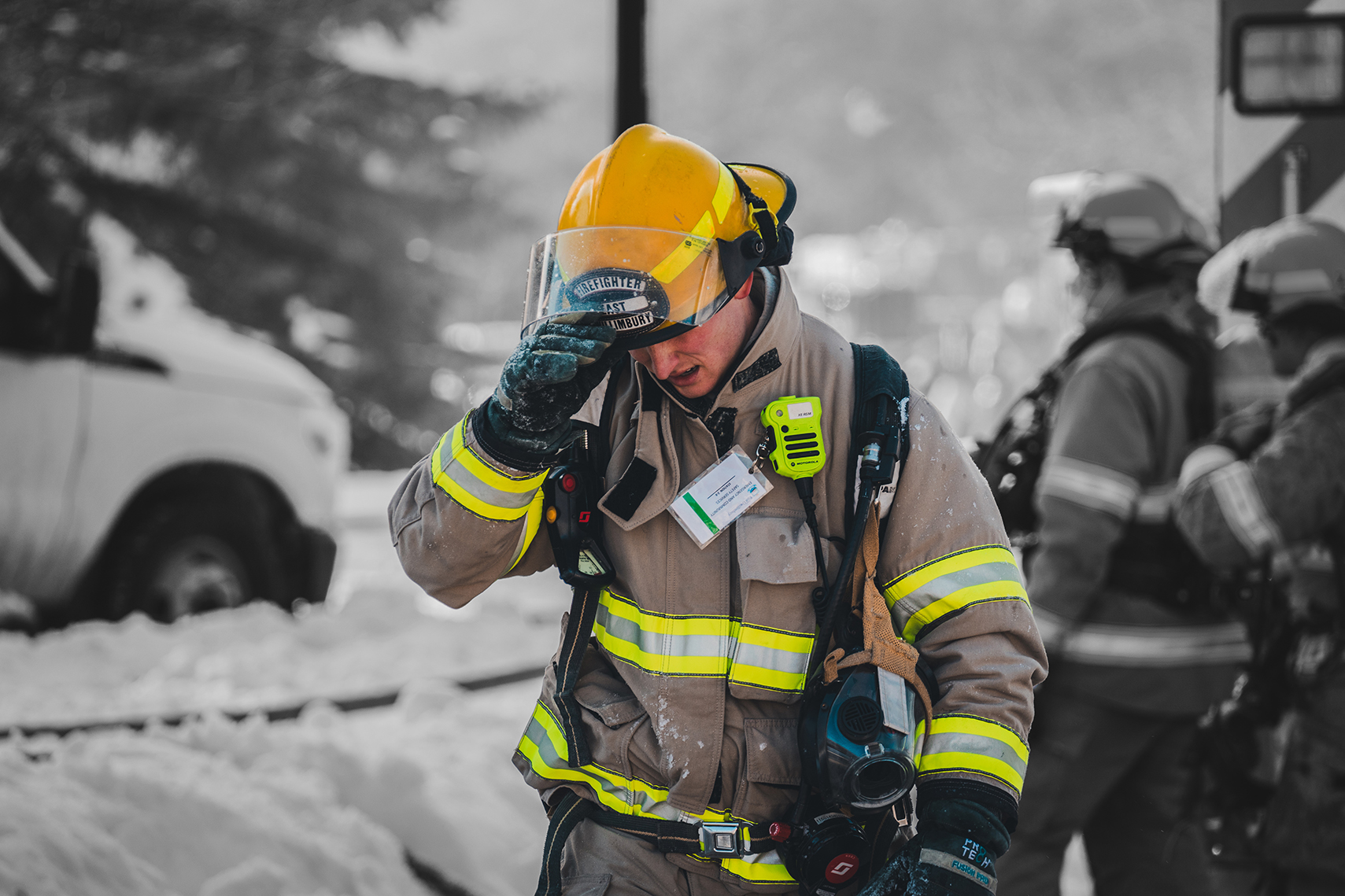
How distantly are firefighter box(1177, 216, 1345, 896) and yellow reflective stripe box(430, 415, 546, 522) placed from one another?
2056 millimetres

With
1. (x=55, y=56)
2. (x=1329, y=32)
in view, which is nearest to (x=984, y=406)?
(x=55, y=56)

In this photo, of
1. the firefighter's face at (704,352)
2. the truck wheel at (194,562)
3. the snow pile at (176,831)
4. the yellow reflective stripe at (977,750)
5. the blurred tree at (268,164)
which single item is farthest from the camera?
the blurred tree at (268,164)

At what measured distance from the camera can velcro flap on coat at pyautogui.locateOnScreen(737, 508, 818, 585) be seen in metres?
2.00

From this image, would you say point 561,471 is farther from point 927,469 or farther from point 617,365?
point 927,469

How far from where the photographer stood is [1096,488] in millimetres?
3299

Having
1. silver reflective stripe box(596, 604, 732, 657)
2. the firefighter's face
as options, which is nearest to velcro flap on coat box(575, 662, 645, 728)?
silver reflective stripe box(596, 604, 732, 657)

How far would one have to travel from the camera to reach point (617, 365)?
229 cm

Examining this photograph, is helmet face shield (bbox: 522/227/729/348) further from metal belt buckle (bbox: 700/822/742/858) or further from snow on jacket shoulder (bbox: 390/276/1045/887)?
metal belt buckle (bbox: 700/822/742/858)

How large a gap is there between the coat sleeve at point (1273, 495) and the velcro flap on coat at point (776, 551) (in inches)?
67.0

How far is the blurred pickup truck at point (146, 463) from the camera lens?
5.61 meters

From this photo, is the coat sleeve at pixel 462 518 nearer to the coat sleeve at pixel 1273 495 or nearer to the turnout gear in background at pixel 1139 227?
the coat sleeve at pixel 1273 495

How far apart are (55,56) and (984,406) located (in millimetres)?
15590

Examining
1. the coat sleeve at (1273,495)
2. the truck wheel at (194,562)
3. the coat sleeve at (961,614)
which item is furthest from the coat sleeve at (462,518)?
the truck wheel at (194,562)

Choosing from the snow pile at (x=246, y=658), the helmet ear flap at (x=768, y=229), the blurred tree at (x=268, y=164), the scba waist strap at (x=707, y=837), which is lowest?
the snow pile at (x=246, y=658)
